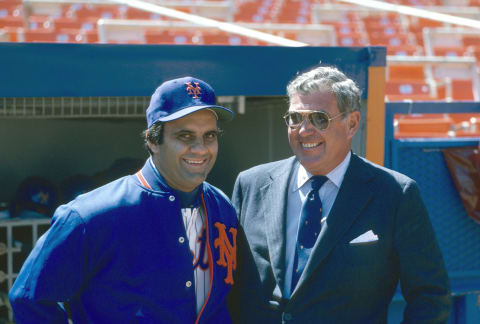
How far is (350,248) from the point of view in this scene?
1.91m

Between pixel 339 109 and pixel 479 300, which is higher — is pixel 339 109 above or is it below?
above

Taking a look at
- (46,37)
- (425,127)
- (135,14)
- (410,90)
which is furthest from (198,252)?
(135,14)

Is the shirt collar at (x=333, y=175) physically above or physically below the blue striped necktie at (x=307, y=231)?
above

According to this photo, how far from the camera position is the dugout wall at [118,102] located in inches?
104

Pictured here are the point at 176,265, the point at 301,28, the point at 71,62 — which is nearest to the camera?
the point at 176,265

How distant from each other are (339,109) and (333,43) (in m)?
4.90

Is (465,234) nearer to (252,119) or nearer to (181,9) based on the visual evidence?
(252,119)

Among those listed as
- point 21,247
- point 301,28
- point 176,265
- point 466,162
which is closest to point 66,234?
point 176,265

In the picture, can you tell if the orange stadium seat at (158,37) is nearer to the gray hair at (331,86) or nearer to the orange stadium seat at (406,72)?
the orange stadium seat at (406,72)

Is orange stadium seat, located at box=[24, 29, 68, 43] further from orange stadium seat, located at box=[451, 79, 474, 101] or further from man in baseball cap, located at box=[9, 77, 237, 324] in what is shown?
man in baseball cap, located at box=[9, 77, 237, 324]

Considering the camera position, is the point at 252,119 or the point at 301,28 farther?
the point at 301,28

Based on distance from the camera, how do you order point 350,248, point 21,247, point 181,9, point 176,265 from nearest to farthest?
point 176,265, point 350,248, point 21,247, point 181,9

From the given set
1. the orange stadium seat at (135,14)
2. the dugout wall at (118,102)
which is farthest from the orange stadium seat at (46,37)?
the dugout wall at (118,102)

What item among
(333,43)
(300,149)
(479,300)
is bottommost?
(479,300)
